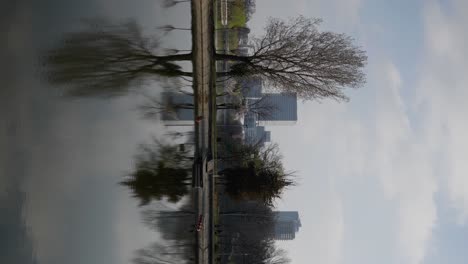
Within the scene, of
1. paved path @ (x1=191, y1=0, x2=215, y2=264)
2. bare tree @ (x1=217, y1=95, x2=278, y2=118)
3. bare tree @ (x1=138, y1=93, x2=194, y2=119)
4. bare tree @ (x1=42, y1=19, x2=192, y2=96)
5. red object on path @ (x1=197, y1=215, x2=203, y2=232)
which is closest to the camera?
bare tree @ (x1=42, y1=19, x2=192, y2=96)

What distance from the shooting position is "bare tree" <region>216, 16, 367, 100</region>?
18.7 metres

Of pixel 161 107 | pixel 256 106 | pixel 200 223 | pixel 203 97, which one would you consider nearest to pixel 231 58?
pixel 203 97

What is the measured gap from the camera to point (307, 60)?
1878 cm

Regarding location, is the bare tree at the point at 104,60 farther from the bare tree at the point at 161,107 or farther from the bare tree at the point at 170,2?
the bare tree at the point at 170,2

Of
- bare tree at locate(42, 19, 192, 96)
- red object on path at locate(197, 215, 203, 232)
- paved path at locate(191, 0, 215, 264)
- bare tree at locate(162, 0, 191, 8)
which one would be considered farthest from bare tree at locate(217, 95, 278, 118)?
bare tree at locate(42, 19, 192, 96)

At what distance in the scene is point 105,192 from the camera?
11719mm

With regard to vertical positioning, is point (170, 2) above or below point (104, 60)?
above

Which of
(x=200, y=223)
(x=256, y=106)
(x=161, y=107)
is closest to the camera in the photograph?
(x=161, y=107)

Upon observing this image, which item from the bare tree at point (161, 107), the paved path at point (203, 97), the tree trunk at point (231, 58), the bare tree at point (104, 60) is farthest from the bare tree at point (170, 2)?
the bare tree at point (161, 107)

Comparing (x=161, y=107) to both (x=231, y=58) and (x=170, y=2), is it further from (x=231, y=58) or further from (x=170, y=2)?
(x=231, y=58)

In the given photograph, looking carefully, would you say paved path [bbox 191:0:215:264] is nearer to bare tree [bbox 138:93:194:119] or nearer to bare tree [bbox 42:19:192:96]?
bare tree [bbox 138:93:194:119]

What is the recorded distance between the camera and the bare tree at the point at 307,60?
1867cm

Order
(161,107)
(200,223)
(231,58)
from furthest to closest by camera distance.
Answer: (200,223) < (231,58) < (161,107)

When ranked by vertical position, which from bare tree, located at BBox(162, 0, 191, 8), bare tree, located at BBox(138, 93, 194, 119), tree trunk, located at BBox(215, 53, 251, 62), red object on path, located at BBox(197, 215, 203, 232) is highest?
bare tree, located at BBox(162, 0, 191, 8)
